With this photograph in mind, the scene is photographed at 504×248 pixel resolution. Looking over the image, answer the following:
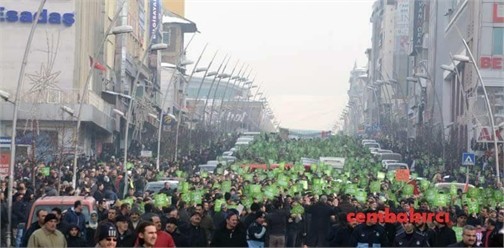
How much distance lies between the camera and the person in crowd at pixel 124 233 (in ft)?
61.1

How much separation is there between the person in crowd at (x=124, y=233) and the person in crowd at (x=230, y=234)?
4.43ft

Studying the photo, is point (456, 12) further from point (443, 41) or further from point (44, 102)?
point (44, 102)

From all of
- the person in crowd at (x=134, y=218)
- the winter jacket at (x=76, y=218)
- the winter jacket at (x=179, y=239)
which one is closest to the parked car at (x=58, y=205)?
the winter jacket at (x=76, y=218)

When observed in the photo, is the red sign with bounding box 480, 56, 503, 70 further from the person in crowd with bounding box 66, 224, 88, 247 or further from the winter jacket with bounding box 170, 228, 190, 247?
the person in crowd with bounding box 66, 224, 88, 247

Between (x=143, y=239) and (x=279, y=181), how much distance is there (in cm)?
2595

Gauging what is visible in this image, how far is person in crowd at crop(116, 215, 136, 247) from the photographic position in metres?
18.6

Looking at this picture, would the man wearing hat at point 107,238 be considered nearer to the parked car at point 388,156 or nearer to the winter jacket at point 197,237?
the winter jacket at point 197,237

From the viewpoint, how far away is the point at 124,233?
1980 cm

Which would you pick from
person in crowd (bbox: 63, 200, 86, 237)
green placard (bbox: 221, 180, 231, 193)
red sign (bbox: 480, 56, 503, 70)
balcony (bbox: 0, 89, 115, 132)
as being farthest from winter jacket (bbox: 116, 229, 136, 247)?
red sign (bbox: 480, 56, 503, 70)

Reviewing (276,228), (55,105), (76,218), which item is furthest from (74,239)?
(55,105)

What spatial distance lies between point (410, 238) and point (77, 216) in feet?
16.8

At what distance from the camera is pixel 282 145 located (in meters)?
87.9

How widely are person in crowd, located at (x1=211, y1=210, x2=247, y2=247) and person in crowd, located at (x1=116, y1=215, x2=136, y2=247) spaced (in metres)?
1.35

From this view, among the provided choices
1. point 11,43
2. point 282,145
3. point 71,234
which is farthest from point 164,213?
point 282,145
